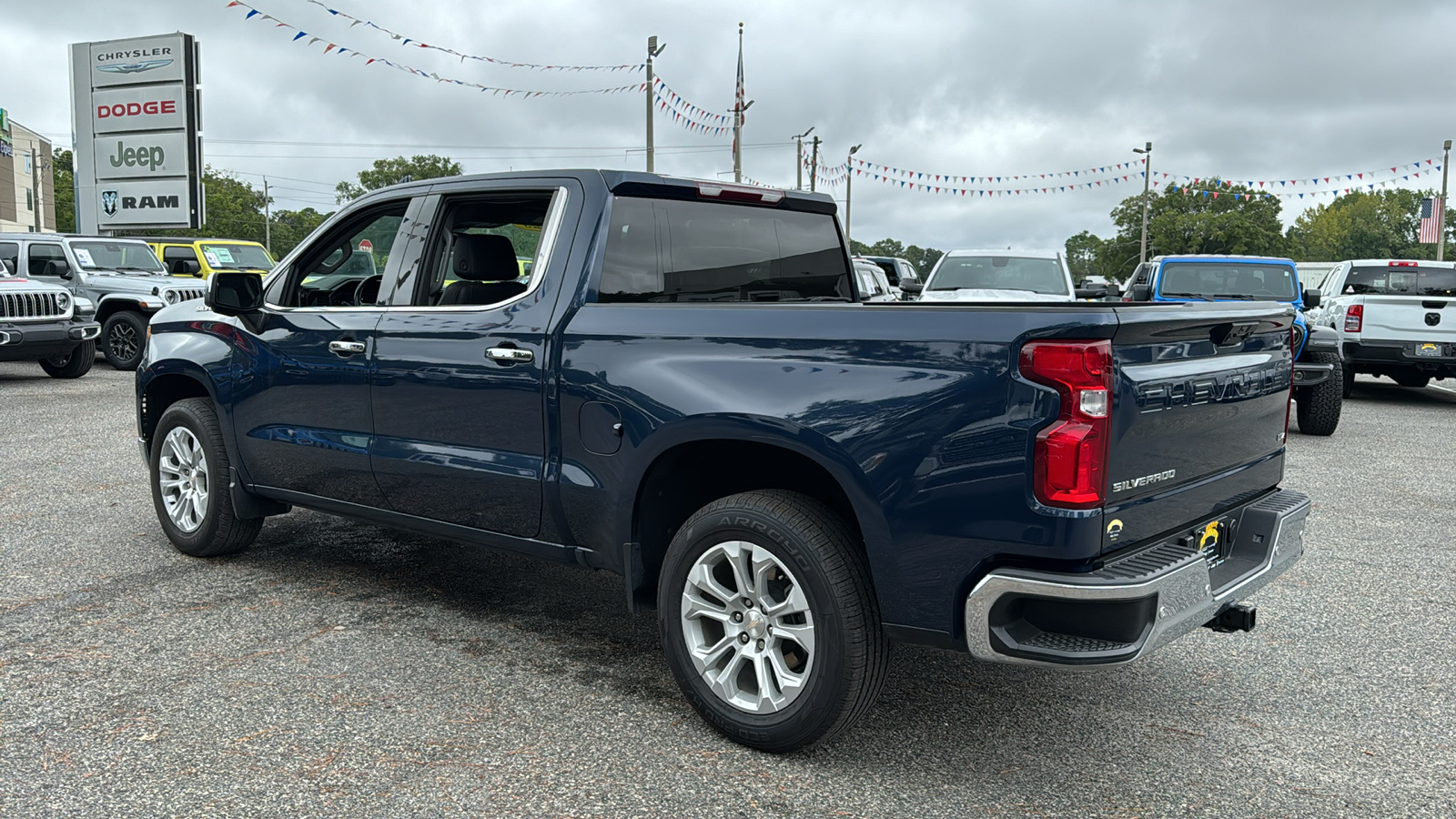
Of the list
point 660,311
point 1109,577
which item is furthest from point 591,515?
point 1109,577

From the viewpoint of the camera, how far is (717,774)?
10.9 ft

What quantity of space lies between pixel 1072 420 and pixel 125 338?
1555cm

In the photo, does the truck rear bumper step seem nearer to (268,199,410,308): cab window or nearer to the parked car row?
(268,199,410,308): cab window

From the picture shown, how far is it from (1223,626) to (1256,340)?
915 millimetres

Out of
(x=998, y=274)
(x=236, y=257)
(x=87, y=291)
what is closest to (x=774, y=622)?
(x=998, y=274)

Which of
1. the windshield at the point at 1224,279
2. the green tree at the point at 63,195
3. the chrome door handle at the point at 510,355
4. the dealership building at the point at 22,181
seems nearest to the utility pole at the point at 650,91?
the windshield at the point at 1224,279

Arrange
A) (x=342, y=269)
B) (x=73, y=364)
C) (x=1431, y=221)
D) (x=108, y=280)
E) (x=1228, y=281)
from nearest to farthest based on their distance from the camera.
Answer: (x=342, y=269) < (x=1228, y=281) < (x=73, y=364) < (x=108, y=280) < (x=1431, y=221)

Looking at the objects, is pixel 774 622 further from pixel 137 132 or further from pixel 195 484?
pixel 137 132

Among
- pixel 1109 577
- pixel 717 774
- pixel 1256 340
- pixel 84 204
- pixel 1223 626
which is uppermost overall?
pixel 84 204

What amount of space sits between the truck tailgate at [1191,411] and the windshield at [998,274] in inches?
438

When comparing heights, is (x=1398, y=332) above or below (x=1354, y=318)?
below

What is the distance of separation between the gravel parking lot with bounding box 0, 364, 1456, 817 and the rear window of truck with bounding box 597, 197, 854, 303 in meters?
1.40

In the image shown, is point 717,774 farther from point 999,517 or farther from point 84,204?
point 84,204

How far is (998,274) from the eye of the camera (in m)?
15.1
